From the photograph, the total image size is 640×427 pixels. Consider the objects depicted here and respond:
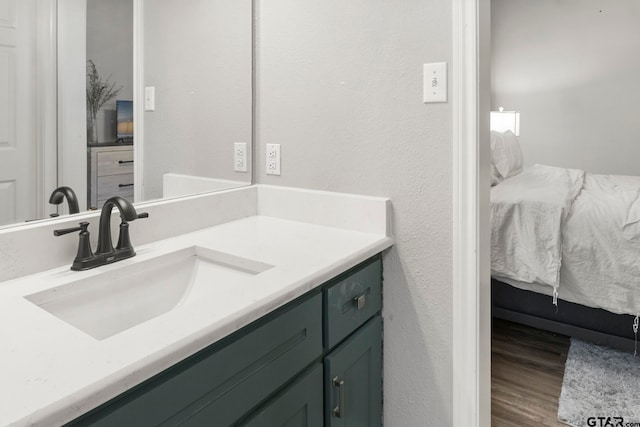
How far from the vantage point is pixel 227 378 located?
78 cm

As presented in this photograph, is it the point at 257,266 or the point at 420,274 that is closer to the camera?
the point at 257,266

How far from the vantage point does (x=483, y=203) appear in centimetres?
123

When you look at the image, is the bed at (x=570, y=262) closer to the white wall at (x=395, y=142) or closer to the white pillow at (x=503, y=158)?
the white pillow at (x=503, y=158)

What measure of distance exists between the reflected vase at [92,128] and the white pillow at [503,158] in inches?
101

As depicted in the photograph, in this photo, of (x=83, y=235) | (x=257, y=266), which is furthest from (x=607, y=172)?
(x=83, y=235)

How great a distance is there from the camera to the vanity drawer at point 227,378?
64cm

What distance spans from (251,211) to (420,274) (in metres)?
0.67

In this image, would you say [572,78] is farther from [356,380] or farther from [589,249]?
[356,380]

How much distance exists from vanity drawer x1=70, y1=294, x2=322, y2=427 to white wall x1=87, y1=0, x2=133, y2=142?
2.32ft

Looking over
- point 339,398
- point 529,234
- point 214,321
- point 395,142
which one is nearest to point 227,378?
point 214,321

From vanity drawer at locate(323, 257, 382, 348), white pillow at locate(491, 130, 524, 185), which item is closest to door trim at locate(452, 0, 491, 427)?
vanity drawer at locate(323, 257, 382, 348)

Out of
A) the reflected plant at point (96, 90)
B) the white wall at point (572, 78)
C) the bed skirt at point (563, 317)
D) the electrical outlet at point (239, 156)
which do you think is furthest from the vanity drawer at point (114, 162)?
the white wall at point (572, 78)

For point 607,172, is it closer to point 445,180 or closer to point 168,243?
point 445,180

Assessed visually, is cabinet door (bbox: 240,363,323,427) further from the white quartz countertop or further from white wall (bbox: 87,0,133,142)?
white wall (bbox: 87,0,133,142)
